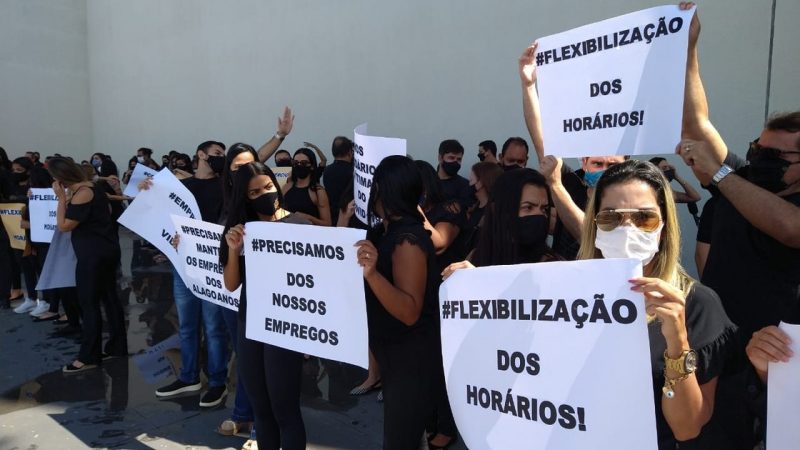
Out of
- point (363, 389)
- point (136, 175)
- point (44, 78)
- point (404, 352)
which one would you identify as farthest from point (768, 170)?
point (44, 78)

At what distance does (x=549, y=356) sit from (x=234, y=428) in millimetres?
2857

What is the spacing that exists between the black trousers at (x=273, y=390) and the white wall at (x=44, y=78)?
1787 cm

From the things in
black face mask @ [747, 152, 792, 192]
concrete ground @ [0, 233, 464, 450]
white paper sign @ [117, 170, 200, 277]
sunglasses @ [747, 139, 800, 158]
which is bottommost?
concrete ground @ [0, 233, 464, 450]

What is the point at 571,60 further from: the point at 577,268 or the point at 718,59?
the point at 718,59

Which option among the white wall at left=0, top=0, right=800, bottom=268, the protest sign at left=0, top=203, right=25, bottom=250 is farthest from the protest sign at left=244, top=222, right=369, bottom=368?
the protest sign at left=0, top=203, right=25, bottom=250

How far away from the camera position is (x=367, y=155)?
3.59 meters

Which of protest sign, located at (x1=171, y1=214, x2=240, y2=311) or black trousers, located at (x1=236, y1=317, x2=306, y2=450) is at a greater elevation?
protest sign, located at (x1=171, y1=214, x2=240, y2=311)

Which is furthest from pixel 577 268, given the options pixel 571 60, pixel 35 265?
pixel 35 265

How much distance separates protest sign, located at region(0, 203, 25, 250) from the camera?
23.3 ft

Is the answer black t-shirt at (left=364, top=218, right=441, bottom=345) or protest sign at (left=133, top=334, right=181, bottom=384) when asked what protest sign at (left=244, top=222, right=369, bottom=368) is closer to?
black t-shirt at (left=364, top=218, right=441, bottom=345)

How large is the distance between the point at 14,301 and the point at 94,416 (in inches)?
186

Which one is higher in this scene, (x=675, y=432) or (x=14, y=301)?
(x=675, y=432)

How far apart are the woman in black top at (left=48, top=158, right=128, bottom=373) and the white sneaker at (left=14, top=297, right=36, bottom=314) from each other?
278 cm

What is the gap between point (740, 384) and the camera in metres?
1.66
